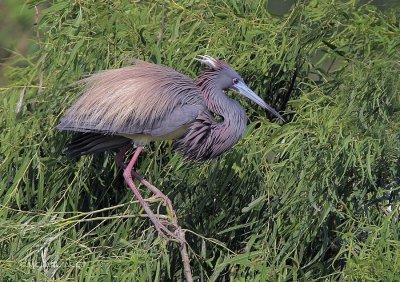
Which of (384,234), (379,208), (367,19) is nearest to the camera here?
(384,234)

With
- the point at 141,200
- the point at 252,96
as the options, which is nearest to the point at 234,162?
the point at 252,96

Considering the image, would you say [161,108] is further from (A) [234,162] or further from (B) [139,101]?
(A) [234,162]

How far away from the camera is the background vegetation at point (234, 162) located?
3973mm

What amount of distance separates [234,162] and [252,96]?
0.92ft

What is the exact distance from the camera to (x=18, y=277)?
12.6 feet

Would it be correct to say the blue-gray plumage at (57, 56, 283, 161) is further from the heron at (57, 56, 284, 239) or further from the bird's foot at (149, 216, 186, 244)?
the bird's foot at (149, 216, 186, 244)

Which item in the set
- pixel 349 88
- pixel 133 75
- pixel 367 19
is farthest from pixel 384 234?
pixel 133 75

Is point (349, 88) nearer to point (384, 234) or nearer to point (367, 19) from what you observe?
point (367, 19)

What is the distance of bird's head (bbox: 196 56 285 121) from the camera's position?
452 cm

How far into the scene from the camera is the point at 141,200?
14.3 ft

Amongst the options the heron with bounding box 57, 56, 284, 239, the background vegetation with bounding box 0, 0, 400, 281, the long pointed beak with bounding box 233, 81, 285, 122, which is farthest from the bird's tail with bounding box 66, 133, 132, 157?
the long pointed beak with bounding box 233, 81, 285, 122

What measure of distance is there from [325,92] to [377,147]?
25.4 inches

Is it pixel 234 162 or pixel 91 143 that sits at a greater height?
pixel 91 143

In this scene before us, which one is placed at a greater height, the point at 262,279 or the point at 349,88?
the point at 349,88
